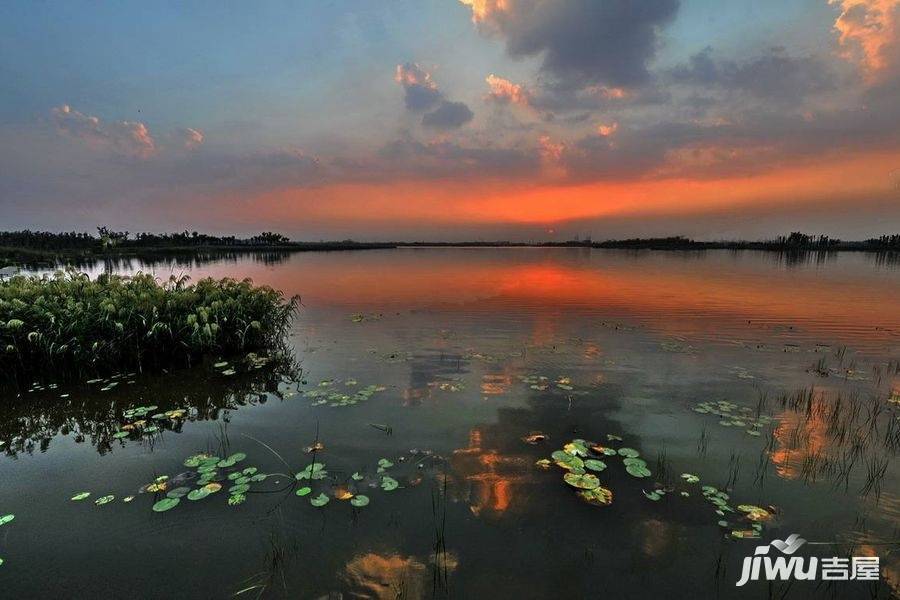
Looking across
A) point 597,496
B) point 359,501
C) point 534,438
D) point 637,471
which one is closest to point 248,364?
point 359,501

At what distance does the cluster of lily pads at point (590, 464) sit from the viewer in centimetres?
585

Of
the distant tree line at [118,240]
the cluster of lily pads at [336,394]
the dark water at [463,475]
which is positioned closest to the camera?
the dark water at [463,475]

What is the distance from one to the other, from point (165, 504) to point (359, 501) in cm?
269

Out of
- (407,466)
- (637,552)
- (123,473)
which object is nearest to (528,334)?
(407,466)

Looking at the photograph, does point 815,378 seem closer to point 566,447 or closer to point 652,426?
point 652,426

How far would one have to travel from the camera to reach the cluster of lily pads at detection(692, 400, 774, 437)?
319 inches

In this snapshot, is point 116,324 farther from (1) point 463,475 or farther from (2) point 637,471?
(2) point 637,471

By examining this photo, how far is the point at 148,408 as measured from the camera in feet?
28.9

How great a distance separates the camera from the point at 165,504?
5594 millimetres

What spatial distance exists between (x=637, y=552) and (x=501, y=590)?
1787mm

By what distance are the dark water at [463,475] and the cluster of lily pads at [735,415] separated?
97mm

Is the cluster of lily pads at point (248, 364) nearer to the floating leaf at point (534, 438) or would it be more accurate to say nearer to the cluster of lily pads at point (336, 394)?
the cluster of lily pads at point (336, 394)

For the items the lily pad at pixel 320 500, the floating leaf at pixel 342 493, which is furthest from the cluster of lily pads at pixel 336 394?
the lily pad at pixel 320 500

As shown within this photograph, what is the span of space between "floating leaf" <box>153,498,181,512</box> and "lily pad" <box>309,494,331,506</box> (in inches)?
73.6
